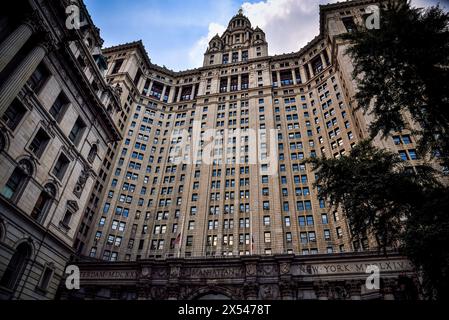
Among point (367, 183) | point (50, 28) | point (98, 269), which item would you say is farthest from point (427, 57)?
point (98, 269)

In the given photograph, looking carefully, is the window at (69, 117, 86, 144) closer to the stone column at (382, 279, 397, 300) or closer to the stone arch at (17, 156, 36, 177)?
the stone arch at (17, 156, 36, 177)

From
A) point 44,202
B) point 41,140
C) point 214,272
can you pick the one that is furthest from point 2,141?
point 214,272

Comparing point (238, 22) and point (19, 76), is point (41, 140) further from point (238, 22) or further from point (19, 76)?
point (238, 22)

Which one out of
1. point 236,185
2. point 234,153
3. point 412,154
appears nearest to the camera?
point 412,154

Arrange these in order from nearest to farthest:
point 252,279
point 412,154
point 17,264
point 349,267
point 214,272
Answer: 1. point 17,264
2. point 349,267
3. point 252,279
4. point 214,272
5. point 412,154

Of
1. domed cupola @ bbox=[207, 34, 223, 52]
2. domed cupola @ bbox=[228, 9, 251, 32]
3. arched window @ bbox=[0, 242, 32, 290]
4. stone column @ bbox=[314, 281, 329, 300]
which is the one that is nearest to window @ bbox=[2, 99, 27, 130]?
arched window @ bbox=[0, 242, 32, 290]

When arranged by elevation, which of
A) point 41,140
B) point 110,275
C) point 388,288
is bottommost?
point 388,288

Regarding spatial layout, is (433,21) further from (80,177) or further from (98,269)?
(98,269)

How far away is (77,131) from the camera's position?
25.7 metres

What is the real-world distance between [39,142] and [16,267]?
9344 mm

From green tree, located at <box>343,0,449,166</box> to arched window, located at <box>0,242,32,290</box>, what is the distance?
24559mm

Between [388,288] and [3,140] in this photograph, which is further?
[388,288]

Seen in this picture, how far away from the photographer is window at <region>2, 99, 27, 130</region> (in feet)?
58.1
